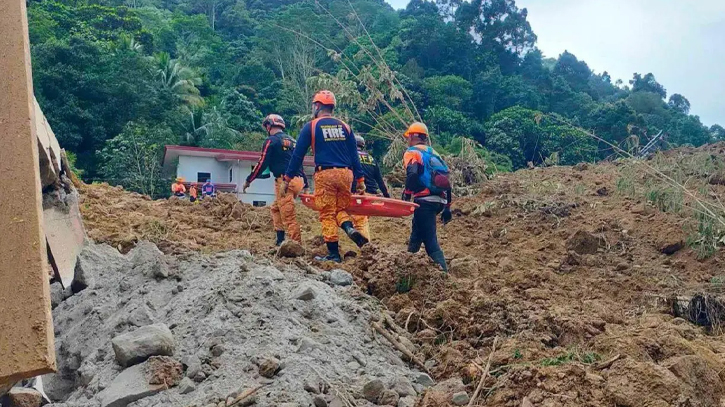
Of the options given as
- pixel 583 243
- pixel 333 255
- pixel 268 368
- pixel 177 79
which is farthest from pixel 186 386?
pixel 177 79

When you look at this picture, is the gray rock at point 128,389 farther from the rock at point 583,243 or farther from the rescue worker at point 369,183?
the rock at point 583,243

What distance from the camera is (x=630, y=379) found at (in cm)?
328

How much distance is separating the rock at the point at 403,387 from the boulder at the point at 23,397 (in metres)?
1.80

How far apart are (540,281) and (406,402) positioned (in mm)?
3565

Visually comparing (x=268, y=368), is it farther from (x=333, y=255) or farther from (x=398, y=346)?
(x=333, y=255)

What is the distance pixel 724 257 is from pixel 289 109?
31963mm

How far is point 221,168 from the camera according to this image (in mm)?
27109

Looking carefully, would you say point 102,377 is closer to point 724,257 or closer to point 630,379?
point 630,379

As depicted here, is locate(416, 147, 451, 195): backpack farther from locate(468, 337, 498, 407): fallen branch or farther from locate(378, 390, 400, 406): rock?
locate(378, 390, 400, 406): rock

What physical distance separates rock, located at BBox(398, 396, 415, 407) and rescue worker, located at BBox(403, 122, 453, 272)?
129 inches

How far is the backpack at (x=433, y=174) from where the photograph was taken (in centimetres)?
678

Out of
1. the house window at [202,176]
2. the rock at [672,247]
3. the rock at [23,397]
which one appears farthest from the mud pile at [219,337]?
the house window at [202,176]

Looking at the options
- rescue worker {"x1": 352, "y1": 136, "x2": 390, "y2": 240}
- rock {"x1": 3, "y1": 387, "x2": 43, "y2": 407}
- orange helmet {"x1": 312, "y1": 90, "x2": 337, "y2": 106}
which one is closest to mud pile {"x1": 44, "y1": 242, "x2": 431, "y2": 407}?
rock {"x1": 3, "y1": 387, "x2": 43, "y2": 407}

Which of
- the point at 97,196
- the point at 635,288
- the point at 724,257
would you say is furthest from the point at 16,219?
the point at 97,196
